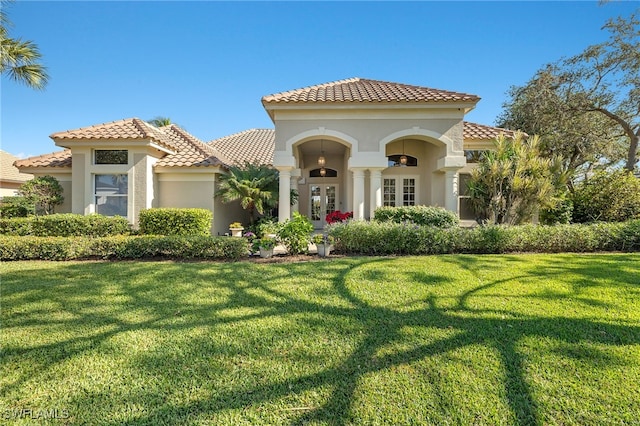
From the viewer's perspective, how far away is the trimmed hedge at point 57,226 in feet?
34.9

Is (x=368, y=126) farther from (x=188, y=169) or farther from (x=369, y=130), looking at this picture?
(x=188, y=169)

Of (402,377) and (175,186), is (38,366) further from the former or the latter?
(175,186)

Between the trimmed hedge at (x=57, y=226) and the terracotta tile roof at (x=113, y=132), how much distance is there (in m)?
3.44

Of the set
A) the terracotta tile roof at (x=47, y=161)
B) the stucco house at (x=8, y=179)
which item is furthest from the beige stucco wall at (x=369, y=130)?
the stucco house at (x=8, y=179)

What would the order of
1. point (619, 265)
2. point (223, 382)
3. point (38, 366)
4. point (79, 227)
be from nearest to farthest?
1. point (223, 382)
2. point (38, 366)
3. point (619, 265)
4. point (79, 227)

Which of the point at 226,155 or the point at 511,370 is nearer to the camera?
the point at 511,370

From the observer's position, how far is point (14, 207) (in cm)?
1176

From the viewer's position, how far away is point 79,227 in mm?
11000

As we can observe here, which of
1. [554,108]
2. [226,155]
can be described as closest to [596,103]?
[554,108]

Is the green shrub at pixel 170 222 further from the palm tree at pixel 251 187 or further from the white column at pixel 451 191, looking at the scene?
the white column at pixel 451 191

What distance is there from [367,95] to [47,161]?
1506 cm

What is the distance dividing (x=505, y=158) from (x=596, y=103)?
10.6 metres

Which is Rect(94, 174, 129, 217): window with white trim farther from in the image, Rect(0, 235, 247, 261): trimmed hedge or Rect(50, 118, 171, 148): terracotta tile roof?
Rect(0, 235, 247, 261): trimmed hedge

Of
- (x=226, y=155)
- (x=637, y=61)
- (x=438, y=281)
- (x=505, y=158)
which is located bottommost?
(x=438, y=281)
